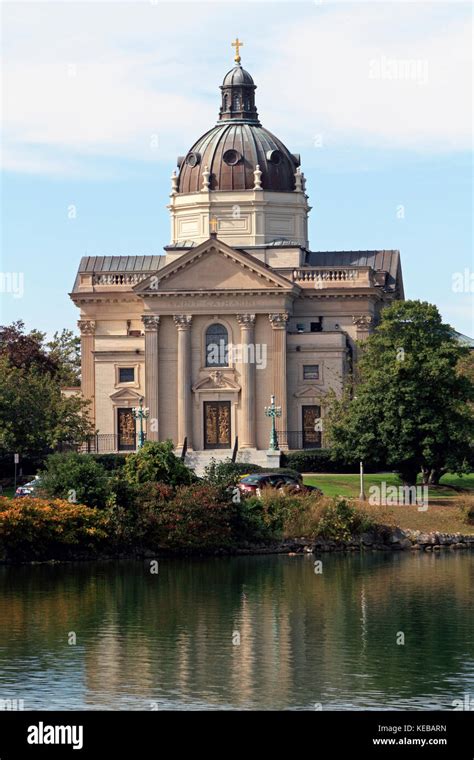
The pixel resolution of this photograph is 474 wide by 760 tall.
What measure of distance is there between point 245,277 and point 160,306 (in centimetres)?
472

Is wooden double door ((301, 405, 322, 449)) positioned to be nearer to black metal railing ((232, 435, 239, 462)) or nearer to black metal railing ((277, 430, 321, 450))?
black metal railing ((277, 430, 321, 450))

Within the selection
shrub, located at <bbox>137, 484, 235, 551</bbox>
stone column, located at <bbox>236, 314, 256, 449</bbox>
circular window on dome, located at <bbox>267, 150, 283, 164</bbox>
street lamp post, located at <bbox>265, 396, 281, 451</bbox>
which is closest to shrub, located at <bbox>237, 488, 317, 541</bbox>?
shrub, located at <bbox>137, 484, 235, 551</bbox>

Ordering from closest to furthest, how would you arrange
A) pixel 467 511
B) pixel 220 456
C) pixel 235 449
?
pixel 467 511 < pixel 220 456 < pixel 235 449

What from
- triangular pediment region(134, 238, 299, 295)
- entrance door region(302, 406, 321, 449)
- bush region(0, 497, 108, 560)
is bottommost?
bush region(0, 497, 108, 560)

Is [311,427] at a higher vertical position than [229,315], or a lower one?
lower

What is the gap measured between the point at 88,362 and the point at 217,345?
7.53 meters

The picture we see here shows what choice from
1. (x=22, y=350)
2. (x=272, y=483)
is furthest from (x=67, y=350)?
(x=272, y=483)

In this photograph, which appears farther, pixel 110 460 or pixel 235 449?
pixel 235 449

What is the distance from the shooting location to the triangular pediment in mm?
94688

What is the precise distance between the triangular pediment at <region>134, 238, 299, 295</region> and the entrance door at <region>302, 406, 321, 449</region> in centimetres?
627

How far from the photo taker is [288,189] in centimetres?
10319

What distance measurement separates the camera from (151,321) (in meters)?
96.2

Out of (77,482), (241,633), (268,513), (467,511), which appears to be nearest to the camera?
(241,633)

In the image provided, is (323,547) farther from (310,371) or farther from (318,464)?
(310,371)
